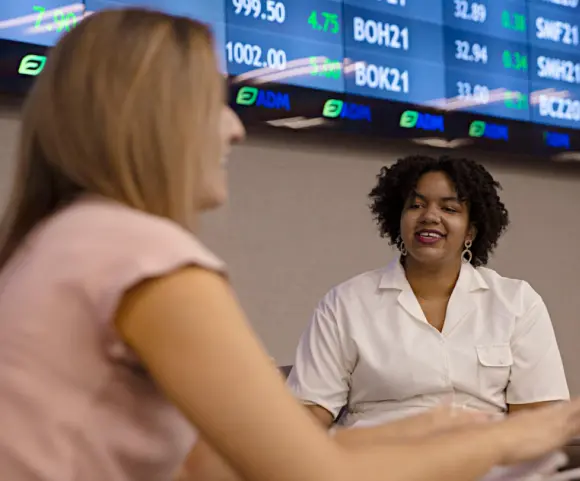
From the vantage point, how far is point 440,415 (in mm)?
1013

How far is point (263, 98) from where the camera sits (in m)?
2.92

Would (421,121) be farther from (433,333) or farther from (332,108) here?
(433,333)

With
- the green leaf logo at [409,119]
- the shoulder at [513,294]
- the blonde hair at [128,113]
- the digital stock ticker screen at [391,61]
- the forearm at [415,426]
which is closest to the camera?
the blonde hair at [128,113]

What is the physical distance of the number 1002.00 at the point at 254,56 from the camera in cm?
287

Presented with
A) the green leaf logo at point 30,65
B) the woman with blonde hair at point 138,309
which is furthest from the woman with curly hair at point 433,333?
the woman with blonde hair at point 138,309

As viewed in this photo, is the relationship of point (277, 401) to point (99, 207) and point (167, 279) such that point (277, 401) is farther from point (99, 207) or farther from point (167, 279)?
point (99, 207)

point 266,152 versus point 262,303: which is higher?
point 266,152

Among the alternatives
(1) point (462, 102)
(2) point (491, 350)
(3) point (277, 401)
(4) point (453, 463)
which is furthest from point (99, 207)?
(1) point (462, 102)

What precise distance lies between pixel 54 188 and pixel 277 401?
33cm

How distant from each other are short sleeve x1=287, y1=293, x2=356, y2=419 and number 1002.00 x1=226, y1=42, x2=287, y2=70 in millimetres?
858

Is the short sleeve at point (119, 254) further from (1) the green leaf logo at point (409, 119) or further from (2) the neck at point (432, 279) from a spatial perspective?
(1) the green leaf logo at point (409, 119)

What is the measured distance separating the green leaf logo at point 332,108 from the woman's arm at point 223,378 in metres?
2.36

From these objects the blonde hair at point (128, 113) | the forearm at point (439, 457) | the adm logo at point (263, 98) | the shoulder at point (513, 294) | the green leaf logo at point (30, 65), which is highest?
the green leaf logo at point (30, 65)

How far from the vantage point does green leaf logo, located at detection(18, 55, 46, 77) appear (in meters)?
2.46
